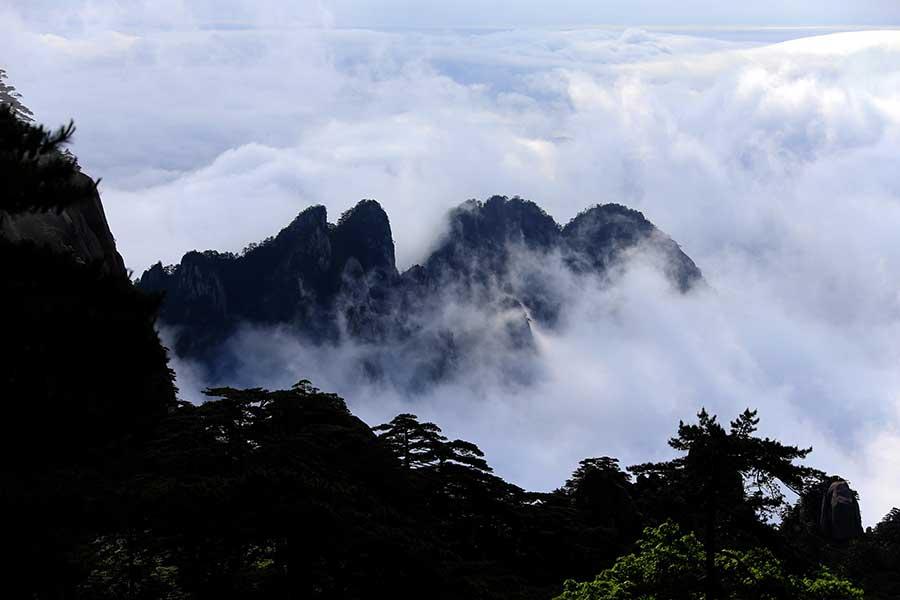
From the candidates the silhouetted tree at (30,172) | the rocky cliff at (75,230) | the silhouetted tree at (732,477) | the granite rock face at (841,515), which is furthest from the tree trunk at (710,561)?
the granite rock face at (841,515)

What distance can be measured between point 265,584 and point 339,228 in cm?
16580

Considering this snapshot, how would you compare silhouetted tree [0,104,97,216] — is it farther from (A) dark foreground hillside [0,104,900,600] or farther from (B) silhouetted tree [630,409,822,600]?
(B) silhouetted tree [630,409,822,600]

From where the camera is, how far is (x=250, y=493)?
70.8 ft

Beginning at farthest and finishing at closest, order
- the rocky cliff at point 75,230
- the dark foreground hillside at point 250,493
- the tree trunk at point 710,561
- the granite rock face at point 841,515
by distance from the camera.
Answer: the granite rock face at point 841,515
the rocky cliff at point 75,230
the tree trunk at point 710,561
the dark foreground hillside at point 250,493

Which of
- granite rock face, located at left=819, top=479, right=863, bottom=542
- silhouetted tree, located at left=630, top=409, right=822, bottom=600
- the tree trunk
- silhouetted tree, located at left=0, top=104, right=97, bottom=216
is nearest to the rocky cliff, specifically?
silhouetted tree, located at left=0, top=104, right=97, bottom=216

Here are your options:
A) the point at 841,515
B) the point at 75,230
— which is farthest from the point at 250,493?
the point at 841,515

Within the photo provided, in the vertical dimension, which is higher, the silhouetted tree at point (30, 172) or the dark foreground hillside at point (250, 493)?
the silhouetted tree at point (30, 172)

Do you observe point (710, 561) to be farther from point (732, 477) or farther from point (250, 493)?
point (250, 493)

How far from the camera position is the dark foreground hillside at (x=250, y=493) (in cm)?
1494

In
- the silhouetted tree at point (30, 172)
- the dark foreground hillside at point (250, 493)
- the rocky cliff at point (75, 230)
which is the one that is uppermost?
the rocky cliff at point (75, 230)

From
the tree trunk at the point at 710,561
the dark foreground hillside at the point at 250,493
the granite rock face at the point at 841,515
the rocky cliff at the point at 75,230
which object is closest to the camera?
the dark foreground hillside at the point at 250,493

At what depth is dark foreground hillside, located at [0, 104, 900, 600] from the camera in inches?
588

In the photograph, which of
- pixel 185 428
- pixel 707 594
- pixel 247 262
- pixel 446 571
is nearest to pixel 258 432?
pixel 185 428

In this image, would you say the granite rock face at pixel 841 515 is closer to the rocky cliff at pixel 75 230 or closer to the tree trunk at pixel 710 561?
the tree trunk at pixel 710 561
